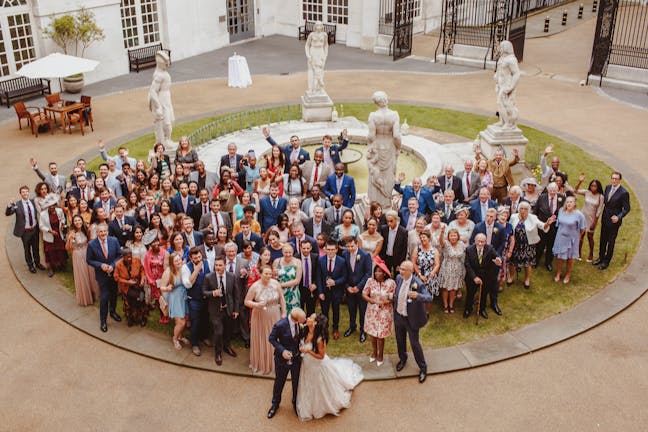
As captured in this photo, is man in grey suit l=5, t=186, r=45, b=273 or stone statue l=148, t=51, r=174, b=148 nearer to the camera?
man in grey suit l=5, t=186, r=45, b=273

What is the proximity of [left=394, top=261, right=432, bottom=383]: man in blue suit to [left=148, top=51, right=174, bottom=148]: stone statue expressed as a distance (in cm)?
900

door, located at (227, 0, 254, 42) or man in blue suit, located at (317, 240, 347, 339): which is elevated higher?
door, located at (227, 0, 254, 42)

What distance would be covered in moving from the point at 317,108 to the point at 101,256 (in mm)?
10135

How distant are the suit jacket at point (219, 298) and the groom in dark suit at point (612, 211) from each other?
6704 mm

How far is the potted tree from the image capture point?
22.1m

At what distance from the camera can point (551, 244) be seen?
Result: 11641 millimetres

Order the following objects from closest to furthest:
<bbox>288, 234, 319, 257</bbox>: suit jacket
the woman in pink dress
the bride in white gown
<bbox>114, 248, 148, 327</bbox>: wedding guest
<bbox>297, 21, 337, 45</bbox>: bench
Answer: the bride in white gown, the woman in pink dress, <bbox>288, 234, 319, 257</bbox>: suit jacket, <bbox>114, 248, 148, 327</bbox>: wedding guest, <bbox>297, 21, 337, 45</bbox>: bench

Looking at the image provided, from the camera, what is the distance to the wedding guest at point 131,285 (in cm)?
977

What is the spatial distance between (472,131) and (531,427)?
11972 millimetres

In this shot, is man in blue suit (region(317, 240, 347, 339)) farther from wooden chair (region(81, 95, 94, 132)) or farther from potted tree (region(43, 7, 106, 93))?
potted tree (region(43, 7, 106, 93))

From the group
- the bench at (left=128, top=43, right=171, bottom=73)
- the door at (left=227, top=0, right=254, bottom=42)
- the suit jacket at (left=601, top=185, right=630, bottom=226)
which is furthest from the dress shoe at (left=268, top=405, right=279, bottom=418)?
the door at (left=227, top=0, right=254, bottom=42)

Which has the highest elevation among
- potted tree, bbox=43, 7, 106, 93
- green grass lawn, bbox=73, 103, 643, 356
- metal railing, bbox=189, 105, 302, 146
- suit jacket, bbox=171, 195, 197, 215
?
potted tree, bbox=43, 7, 106, 93

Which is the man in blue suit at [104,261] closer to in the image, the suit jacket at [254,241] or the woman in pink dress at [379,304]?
the suit jacket at [254,241]

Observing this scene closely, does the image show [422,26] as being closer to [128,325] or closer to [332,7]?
[332,7]
